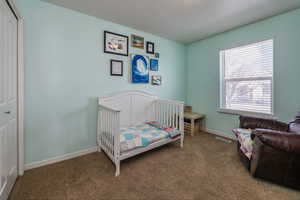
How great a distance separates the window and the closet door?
346cm

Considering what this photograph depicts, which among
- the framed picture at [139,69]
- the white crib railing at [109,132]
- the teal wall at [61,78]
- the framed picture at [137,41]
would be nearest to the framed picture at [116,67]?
the teal wall at [61,78]

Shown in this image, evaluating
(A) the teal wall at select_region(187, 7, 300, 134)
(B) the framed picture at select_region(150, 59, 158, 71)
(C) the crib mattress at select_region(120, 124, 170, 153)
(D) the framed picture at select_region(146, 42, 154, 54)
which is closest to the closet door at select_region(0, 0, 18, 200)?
(C) the crib mattress at select_region(120, 124, 170, 153)

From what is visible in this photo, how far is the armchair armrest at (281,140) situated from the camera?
1317mm

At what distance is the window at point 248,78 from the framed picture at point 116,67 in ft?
7.26

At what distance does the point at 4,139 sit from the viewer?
1.28 meters

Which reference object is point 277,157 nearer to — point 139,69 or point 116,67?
point 139,69

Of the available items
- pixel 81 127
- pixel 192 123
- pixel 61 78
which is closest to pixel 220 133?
pixel 192 123

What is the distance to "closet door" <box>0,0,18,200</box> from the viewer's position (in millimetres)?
1217

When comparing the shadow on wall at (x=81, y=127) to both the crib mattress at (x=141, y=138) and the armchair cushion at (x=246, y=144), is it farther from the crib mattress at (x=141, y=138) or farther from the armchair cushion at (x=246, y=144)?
the armchair cushion at (x=246, y=144)

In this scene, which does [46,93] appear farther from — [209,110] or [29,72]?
[209,110]

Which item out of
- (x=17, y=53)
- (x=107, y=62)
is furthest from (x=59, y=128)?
(x=107, y=62)

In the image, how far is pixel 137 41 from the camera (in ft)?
9.02

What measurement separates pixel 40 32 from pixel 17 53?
0.44 meters

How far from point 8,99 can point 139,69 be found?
197cm
